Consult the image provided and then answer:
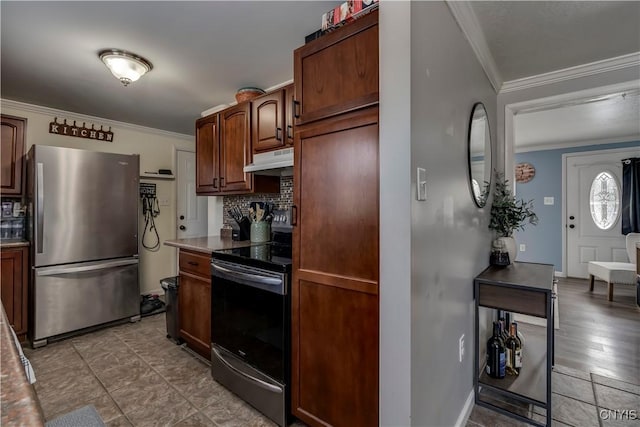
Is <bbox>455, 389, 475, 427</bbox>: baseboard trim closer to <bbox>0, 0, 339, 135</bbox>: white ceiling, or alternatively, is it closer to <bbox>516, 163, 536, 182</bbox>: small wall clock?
<bbox>0, 0, 339, 135</bbox>: white ceiling

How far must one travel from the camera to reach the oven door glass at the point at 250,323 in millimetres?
1672

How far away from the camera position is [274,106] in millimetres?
2334

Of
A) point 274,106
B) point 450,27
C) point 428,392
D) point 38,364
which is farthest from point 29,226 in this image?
point 450,27

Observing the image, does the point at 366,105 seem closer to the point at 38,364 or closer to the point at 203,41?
the point at 203,41

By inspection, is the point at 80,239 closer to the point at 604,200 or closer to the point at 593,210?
the point at 593,210

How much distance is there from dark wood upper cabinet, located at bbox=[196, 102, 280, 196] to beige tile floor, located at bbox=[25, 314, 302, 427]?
1.49 meters

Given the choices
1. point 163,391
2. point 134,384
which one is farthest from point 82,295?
point 163,391

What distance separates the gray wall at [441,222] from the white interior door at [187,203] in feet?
13.3

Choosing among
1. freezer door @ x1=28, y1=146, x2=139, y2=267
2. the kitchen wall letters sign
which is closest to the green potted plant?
freezer door @ x1=28, y1=146, x2=139, y2=267

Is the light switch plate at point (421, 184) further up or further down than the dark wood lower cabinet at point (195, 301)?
further up

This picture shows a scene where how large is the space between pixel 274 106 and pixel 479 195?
1.63m

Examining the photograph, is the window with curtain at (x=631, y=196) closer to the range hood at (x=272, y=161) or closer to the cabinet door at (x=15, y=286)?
the range hood at (x=272, y=161)

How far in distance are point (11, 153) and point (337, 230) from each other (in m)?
3.40

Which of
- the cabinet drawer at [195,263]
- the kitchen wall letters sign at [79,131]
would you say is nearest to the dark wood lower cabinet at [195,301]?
the cabinet drawer at [195,263]
